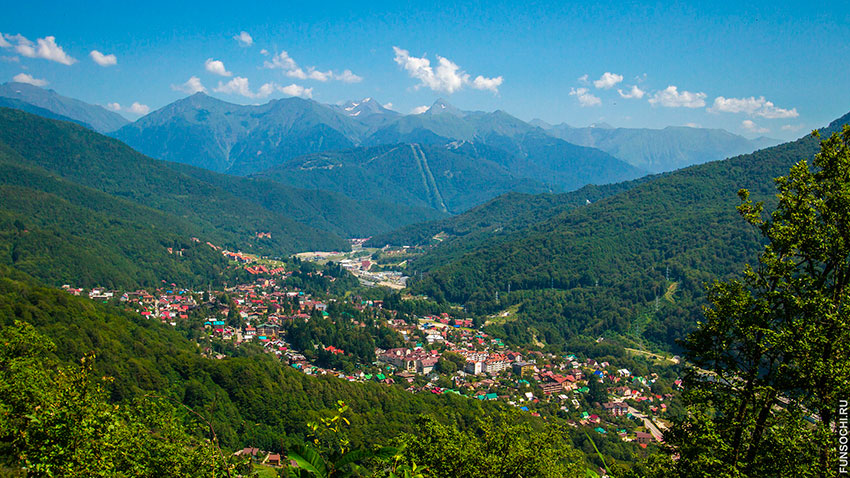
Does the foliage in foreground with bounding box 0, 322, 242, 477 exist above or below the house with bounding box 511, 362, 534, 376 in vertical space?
above

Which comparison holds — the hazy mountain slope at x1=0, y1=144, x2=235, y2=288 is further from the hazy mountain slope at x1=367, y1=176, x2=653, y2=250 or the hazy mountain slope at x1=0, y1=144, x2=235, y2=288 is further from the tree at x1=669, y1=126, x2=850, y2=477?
the tree at x1=669, y1=126, x2=850, y2=477

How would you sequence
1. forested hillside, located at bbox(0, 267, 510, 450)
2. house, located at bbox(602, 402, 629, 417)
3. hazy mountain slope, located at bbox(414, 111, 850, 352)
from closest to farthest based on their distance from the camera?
1. forested hillside, located at bbox(0, 267, 510, 450)
2. house, located at bbox(602, 402, 629, 417)
3. hazy mountain slope, located at bbox(414, 111, 850, 352)

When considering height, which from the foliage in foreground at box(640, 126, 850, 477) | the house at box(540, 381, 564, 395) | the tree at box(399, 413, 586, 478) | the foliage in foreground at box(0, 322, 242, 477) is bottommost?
Answer: the house at box(540, 381, 564, 395)

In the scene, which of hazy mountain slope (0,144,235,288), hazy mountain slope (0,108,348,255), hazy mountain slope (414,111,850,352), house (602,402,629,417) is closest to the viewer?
house (602,402,629,417)

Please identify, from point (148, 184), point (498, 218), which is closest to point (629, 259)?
point (498, 218)

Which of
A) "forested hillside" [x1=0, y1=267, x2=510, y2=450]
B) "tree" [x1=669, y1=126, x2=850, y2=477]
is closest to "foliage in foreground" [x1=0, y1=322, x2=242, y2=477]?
"tree" [x1=669, y1=126, x2=850, y2=477]

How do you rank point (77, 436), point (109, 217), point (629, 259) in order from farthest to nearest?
1. point (109, 217)
2. point (629, 259)
3. point (77, 436)

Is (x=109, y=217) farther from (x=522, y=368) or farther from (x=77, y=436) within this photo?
(x=77, y=436)

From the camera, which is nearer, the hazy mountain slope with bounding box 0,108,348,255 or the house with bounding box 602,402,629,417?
the house with bounding box 602,402,629,417
